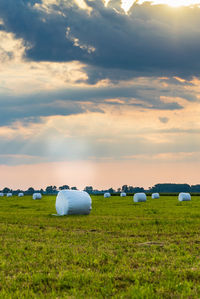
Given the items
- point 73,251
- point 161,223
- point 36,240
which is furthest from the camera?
point 161,223

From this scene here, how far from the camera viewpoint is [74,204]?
84.9 ft

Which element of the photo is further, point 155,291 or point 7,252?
point 7,252

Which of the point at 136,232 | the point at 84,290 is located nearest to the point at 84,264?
the point at 84,290

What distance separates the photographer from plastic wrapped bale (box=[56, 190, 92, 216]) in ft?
84.9

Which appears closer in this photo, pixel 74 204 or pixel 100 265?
pixel 100 265

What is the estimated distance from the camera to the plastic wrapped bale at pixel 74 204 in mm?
25884

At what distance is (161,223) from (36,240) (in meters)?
7.85

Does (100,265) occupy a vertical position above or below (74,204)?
below

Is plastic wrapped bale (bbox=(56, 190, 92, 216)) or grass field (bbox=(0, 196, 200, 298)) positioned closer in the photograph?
grass field (bbox=(0, 196, 200, 298))

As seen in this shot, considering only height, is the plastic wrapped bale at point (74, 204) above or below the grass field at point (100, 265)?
above

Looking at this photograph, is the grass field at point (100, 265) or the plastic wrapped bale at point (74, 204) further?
the plastic wrapped bale at point (74, 204)

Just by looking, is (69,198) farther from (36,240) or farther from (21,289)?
(21,289)

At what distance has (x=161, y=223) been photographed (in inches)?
755

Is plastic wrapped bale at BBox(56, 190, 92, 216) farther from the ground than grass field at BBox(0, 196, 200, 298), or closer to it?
farther from the ground
